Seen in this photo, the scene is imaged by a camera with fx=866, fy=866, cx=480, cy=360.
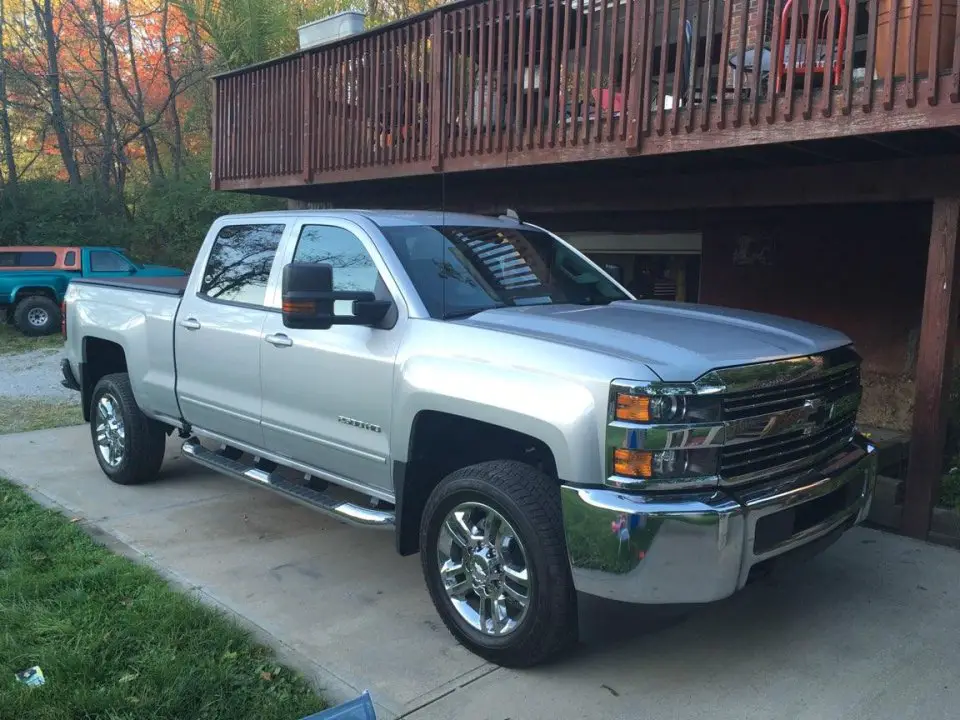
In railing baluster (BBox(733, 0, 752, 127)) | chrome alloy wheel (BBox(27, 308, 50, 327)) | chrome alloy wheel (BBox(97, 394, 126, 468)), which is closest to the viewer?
railing baluster (BBox(733, 0, 752, 127))

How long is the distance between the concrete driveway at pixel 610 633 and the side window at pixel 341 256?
152 centimetres

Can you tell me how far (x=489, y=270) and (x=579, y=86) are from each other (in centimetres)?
280

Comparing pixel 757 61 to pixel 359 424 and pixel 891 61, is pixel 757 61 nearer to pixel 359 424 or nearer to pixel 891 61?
pixel 891 61

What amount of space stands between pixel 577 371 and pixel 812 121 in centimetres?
288

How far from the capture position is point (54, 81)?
21.9m

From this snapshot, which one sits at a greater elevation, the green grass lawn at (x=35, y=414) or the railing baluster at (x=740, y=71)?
the railing baluster at (x=740, y=71)

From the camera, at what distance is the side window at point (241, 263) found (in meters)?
5.12

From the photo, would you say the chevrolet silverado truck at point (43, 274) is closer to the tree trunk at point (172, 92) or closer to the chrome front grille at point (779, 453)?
the tree trunk at point (172, 92)

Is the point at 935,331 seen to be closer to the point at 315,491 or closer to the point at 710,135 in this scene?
the point at 710,135

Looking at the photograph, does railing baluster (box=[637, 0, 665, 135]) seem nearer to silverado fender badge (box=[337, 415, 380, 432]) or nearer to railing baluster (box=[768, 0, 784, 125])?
railing baluster (box=[768, 0, 784, 125])

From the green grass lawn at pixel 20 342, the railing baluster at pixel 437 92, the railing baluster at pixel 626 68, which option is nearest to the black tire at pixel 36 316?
the green grass lawn at pixel 20 342

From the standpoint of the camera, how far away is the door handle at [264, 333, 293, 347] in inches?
184

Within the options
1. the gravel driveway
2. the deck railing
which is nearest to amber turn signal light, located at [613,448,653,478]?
the deck railing

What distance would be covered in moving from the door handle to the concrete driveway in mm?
1254
